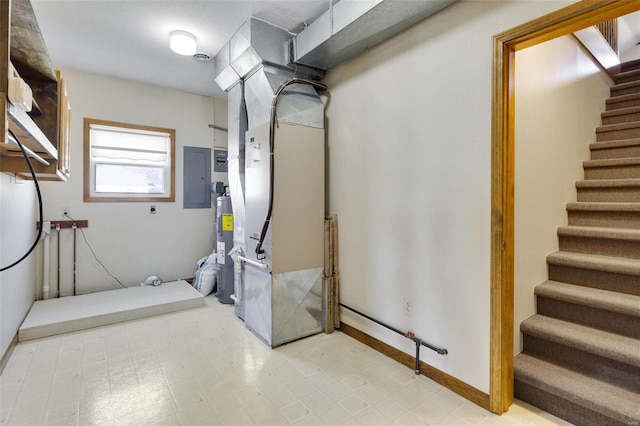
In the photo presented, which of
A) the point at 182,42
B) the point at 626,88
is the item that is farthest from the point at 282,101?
the point at 626,88

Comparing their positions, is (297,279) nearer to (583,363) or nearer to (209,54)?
(583,363)

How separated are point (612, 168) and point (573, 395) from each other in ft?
7.73

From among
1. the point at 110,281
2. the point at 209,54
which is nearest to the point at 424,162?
the point at 209,54

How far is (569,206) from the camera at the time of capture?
2850 mm

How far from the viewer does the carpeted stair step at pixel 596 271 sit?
7.15 feet

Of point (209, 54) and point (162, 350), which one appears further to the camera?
point (209, 54)

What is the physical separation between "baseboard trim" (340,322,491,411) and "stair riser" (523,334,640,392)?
58cm

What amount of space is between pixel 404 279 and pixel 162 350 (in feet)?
7.27

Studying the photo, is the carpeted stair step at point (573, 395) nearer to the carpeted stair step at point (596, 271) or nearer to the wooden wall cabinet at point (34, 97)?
the carpeted stair step at point (596, 271)

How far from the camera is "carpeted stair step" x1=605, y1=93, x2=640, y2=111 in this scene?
3.38 meters

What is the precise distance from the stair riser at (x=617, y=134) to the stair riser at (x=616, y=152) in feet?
0.73

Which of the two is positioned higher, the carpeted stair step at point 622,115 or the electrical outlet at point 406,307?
the carpeted stair step at point 622,115

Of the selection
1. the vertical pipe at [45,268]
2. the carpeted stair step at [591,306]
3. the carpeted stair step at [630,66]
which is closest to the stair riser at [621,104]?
the carpeted stair step at [630,66]

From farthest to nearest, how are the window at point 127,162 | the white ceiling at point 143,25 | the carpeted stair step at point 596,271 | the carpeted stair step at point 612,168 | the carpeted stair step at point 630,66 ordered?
1. the window at point 127,162
2. the carpeted stair step at point 630,66
3. the carpeted stair step at point 612,168
4. the white ceiling at point 143,25
5. the carpeted stair step at point 596,271
